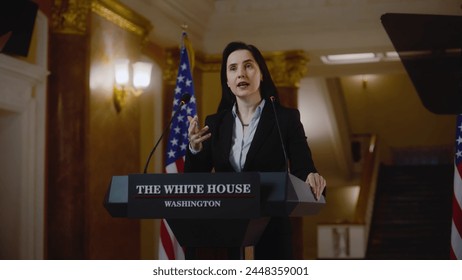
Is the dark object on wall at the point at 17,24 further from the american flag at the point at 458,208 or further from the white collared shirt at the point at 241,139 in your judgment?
the american flag at the point at 458,208

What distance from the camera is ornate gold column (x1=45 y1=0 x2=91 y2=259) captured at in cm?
640

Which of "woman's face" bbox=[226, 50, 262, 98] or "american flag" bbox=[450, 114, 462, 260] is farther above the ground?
"woman's face" bbox=[226, 50, 262, 98]

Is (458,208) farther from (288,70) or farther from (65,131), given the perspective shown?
(288,70)

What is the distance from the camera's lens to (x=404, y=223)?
569 inches

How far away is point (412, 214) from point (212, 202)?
517 inches

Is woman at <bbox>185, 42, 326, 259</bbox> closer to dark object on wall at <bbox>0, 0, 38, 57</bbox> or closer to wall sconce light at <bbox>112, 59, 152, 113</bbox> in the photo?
dark object on wall at <bbox>0, 0, 38, 57</bbox>

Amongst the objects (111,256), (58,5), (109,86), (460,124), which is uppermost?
(58,5)

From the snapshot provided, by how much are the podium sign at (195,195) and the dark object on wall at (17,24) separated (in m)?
3.51

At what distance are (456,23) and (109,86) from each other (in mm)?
3445

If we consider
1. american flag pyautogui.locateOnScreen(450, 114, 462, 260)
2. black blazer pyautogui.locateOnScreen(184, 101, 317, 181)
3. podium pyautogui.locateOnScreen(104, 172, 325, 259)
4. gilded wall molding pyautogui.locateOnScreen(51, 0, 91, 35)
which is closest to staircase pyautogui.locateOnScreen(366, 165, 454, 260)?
american flag pyautogui.locateOnScreen(450, 114, 462, 260)

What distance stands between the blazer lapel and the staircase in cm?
982

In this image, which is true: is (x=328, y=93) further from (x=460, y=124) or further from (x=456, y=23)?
(x=460, y=124)

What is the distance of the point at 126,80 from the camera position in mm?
7277
